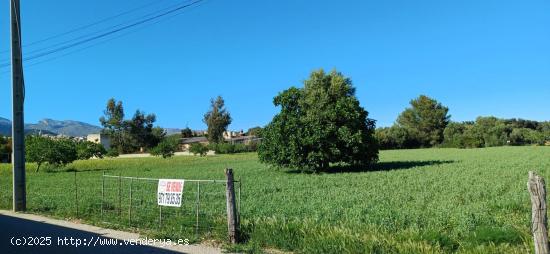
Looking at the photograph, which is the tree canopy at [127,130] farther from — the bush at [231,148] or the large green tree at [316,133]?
the large green tree at [316,133]

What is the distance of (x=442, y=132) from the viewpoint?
102m

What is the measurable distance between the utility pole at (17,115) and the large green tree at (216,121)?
321 ft

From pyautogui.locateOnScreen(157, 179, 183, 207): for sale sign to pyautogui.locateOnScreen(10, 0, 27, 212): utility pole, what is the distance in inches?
313

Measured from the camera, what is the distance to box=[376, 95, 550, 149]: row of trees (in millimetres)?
93275

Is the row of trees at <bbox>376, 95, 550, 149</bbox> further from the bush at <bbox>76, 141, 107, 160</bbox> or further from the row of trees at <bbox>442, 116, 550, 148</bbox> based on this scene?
the bush at <bbox>76, 141, 107, 160</bbox>

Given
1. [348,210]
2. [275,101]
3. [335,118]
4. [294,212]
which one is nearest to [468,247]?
[348,210]

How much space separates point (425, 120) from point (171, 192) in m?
100

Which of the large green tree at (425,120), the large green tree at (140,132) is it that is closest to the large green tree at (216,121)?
the large green tree at (140,132)

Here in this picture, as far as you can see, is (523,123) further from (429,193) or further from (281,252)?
(281,252)

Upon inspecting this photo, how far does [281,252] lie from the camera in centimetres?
869

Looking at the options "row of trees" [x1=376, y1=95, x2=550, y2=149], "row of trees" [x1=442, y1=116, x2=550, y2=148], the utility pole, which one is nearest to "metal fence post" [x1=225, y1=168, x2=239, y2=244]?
the utility pole

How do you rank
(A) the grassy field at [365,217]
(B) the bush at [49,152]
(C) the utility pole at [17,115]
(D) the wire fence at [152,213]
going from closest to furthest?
(A) the grassy field at [365,217] < (D) the wire fence at [152,213] < (C) the utility pole at [17,115] < (B) the bush at [49,152]

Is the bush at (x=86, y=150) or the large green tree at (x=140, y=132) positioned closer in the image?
the bush at (x=86, y=150)

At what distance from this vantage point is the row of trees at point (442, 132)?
3672 inches
